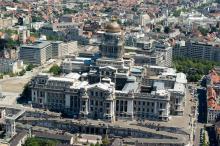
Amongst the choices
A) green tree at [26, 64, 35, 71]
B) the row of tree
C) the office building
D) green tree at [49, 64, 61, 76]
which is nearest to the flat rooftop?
the office building

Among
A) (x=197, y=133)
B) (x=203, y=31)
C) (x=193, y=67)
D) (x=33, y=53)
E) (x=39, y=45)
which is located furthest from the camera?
(x=203, y=31)

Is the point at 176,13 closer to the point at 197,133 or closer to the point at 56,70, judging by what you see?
the point at 56,70

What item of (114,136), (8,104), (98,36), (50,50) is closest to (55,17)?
(98,36)

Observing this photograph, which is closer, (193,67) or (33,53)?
(193,67)

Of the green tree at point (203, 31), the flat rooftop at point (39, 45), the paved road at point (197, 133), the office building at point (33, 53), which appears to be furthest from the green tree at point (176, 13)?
the paved road at point (197, 133)

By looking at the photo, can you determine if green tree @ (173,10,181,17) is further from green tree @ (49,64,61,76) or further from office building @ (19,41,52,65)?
green tree @ (49,64,61,76)

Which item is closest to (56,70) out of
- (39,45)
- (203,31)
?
(39,45)

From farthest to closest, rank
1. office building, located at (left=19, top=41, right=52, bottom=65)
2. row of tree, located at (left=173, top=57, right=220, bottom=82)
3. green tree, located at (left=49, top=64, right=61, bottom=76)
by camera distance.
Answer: office building, located at (left=19, top=41, right=52, bottom=65) < row of tree, located at (left=173, top=57, right=220, bottom=82) < green tree, located at (left=49, top=64, right=61, bottom=76)

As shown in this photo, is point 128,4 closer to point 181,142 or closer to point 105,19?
point 105,19

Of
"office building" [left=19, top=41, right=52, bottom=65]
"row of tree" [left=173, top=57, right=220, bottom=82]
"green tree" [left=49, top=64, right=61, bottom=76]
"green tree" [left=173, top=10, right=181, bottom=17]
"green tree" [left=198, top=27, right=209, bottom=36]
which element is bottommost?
"row of tree" [left=173, top=57, right=220, bottom=82]

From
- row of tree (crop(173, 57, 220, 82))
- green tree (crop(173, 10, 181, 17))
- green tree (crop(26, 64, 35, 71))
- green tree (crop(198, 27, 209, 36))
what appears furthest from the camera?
green tree (crop(173, 10, 181, 17))

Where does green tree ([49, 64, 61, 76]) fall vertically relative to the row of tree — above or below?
above

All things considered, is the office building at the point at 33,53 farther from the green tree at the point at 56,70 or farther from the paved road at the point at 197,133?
the paved road at the point at 197,133
